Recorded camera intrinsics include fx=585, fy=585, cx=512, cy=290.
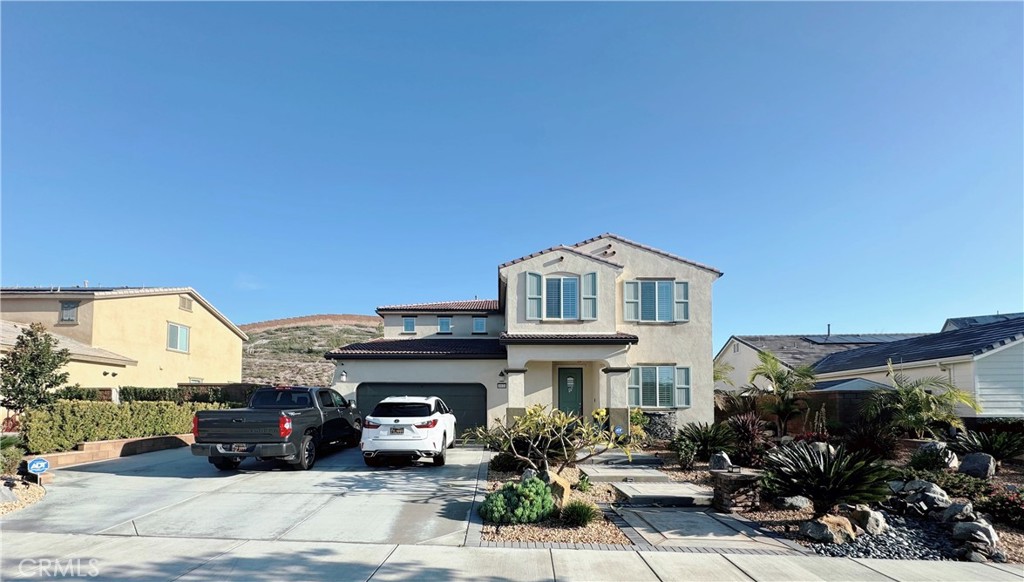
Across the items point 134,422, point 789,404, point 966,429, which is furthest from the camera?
point 789,404

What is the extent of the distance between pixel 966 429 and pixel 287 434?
15435 millimetres

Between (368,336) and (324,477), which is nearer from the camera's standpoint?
(324,477)

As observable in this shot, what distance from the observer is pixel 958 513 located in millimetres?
7750

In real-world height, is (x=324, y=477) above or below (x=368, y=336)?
below

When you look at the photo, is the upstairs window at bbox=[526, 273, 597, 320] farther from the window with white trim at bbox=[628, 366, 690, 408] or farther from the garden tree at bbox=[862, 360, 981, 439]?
the garden tree at bbox=[862, 360, 981, 439]

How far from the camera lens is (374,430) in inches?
483

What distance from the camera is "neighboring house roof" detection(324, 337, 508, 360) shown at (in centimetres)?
1845

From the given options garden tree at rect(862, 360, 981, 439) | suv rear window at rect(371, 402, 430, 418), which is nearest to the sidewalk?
suv rear window at rect(371, 402, 430, 418)

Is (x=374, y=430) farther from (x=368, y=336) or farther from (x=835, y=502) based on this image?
(x=368, y=336)

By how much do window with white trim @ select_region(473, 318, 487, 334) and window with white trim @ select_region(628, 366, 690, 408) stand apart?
237 inches

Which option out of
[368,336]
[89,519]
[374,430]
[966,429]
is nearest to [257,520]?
[89,519]

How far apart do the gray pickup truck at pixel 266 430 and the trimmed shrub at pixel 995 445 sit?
1377 centimetres

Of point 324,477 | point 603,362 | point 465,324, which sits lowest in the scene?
point 324,477

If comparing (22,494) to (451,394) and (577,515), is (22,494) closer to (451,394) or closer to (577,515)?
(577,515)
